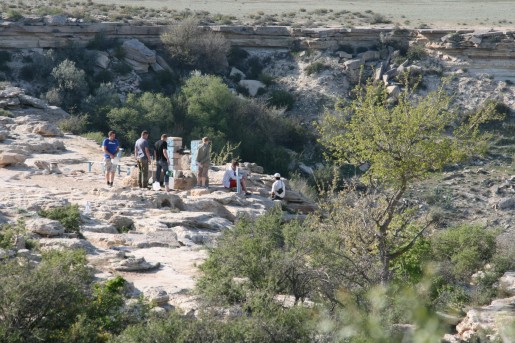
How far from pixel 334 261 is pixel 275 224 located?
194 cm

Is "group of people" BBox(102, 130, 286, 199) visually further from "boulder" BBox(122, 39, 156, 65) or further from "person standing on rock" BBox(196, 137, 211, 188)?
"boulder" BBox(122, 39, 156, 65)

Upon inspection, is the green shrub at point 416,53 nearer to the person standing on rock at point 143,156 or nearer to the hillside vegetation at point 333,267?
the hillside vegetation at point 333,267

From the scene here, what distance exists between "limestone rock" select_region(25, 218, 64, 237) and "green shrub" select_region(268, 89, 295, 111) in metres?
22.4

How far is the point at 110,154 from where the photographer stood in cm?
1908

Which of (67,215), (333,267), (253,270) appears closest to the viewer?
(253,270)

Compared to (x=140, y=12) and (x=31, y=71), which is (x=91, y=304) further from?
(x=140, y=12)

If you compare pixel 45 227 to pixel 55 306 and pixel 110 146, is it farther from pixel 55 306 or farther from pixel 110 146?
pixel 110 146

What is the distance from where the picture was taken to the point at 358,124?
1367 centimetres

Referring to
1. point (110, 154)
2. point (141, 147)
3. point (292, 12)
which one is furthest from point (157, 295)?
point (292, 12)

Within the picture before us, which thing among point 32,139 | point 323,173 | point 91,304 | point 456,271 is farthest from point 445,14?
point 91,304

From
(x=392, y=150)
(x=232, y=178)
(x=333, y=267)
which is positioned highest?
(x=392, y=150)

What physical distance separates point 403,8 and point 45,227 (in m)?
46.5

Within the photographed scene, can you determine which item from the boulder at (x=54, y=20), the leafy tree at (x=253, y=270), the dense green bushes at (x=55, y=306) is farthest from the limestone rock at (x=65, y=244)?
the boulder at (x=54, y=20)

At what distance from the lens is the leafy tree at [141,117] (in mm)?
30359
